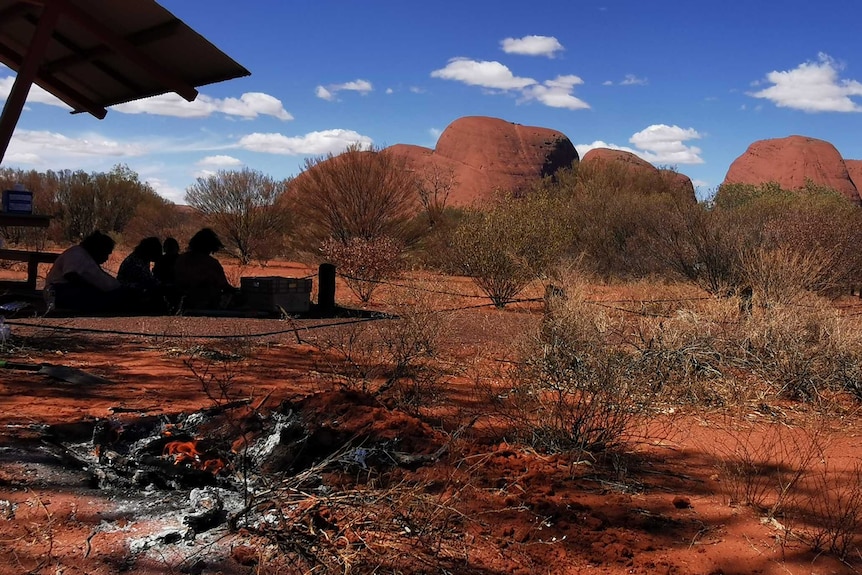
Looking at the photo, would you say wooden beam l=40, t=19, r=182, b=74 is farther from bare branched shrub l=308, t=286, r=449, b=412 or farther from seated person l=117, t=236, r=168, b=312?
bare branched shrub l=308, t=286, r=449, b=412

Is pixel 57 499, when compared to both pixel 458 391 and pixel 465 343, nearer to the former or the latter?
pixel 458 391

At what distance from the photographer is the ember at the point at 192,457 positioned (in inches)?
156

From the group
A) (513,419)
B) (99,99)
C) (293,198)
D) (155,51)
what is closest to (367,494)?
Answer: (513,419)

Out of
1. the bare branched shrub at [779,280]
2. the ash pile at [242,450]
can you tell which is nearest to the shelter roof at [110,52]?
the ash pile at [242,450]

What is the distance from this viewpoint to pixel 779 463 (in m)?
4.95

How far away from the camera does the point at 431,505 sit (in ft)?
11.4

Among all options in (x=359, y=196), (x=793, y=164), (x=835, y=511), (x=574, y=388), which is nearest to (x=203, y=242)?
(x=574, y=388)

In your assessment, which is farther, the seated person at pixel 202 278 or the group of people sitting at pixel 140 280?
the seated person at pixel 202 278

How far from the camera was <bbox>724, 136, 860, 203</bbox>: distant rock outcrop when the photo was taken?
74.8 metres

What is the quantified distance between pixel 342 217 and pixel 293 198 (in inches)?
117

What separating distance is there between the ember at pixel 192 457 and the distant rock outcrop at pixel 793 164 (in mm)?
77326

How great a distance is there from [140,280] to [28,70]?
3.32 meters

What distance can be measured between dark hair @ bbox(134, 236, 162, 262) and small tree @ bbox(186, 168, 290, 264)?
1549cm

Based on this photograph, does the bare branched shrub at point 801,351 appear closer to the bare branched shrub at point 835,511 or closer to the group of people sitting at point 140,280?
the bare branched shrub at point 835,511
